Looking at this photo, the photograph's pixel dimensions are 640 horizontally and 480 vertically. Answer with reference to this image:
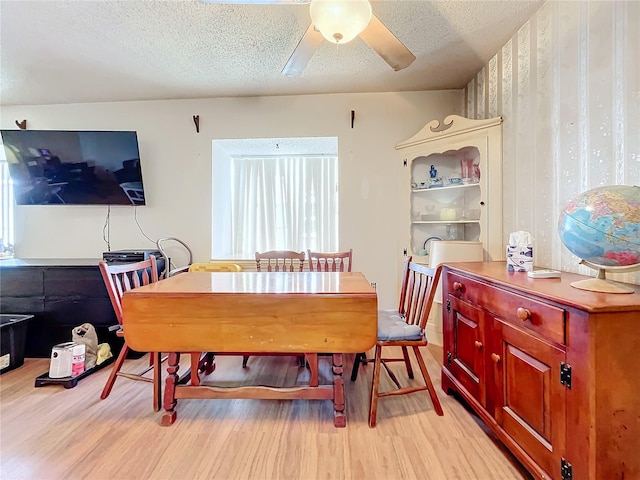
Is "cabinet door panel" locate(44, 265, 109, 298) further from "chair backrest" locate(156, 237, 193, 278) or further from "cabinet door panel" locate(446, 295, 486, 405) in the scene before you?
"cabinet door panel" locate(446, 295, 486, 405)

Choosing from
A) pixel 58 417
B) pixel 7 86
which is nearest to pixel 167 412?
pixel 58 417

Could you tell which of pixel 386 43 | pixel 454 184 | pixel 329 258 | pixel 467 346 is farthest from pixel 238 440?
pixel 454 184

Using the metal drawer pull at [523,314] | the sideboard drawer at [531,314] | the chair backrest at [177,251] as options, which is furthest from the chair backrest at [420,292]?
the chair backrest at [177,251]

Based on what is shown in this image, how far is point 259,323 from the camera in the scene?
1552mm

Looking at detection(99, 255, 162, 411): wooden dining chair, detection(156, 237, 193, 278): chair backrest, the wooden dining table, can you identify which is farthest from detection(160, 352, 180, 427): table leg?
detection(156, 237, 193, 278): chair backrest

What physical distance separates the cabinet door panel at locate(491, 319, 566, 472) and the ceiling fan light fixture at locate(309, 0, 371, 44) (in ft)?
4.58

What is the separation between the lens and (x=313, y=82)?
280 centimetres

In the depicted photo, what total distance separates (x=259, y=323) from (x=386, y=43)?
4.98 feet

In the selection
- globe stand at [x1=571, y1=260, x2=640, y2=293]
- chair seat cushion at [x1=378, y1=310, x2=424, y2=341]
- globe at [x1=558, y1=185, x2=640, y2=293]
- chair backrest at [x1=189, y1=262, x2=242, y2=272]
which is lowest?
chair seat cushion at [x1=378, y1=310, x2=424, y2=341]

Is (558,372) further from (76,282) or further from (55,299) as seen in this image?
(55,299)

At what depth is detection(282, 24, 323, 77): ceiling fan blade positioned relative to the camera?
1528 mm

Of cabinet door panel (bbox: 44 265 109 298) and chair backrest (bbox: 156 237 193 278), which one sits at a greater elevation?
chair backrest (bbox: 156 237 193 278)

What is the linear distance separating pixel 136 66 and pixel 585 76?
299 centimetres

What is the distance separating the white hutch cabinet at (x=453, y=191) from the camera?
2.41m
